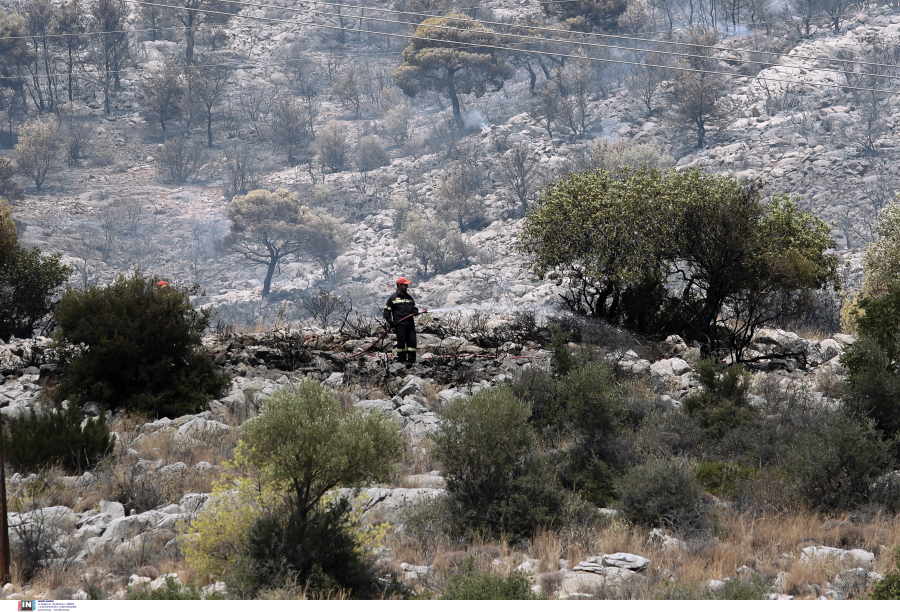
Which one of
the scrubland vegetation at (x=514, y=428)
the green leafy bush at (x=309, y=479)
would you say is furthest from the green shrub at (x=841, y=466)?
the green leafy bush at (x=309, y=479)

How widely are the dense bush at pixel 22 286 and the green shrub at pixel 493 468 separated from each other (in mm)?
14370

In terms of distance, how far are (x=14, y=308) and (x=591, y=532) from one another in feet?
52.8

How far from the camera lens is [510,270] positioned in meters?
59.0

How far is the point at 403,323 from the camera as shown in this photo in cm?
1306

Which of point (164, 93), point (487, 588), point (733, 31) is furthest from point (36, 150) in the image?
point (487, 588)

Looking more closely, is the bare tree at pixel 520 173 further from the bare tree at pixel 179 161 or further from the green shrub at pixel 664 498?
the green shrub at pixel 664 498

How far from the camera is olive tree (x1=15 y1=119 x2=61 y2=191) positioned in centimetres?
7006

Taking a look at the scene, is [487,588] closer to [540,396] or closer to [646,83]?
[540,396]

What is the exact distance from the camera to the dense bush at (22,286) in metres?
16.9

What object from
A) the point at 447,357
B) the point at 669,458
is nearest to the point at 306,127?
the point at 447,357

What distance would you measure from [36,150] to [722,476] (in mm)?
79197

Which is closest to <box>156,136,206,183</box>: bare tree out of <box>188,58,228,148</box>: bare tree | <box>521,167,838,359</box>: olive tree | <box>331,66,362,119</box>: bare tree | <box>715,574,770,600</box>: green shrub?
<box>188,58,228,148</box>: bare tree

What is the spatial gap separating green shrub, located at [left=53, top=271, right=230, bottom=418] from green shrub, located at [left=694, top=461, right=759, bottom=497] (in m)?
7.07

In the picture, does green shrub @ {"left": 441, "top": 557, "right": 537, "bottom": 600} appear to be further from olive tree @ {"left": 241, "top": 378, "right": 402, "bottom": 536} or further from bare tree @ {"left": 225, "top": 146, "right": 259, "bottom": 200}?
bare tree @ {"left": 225, "top": 146, "right": 259, "bottom": 200}
